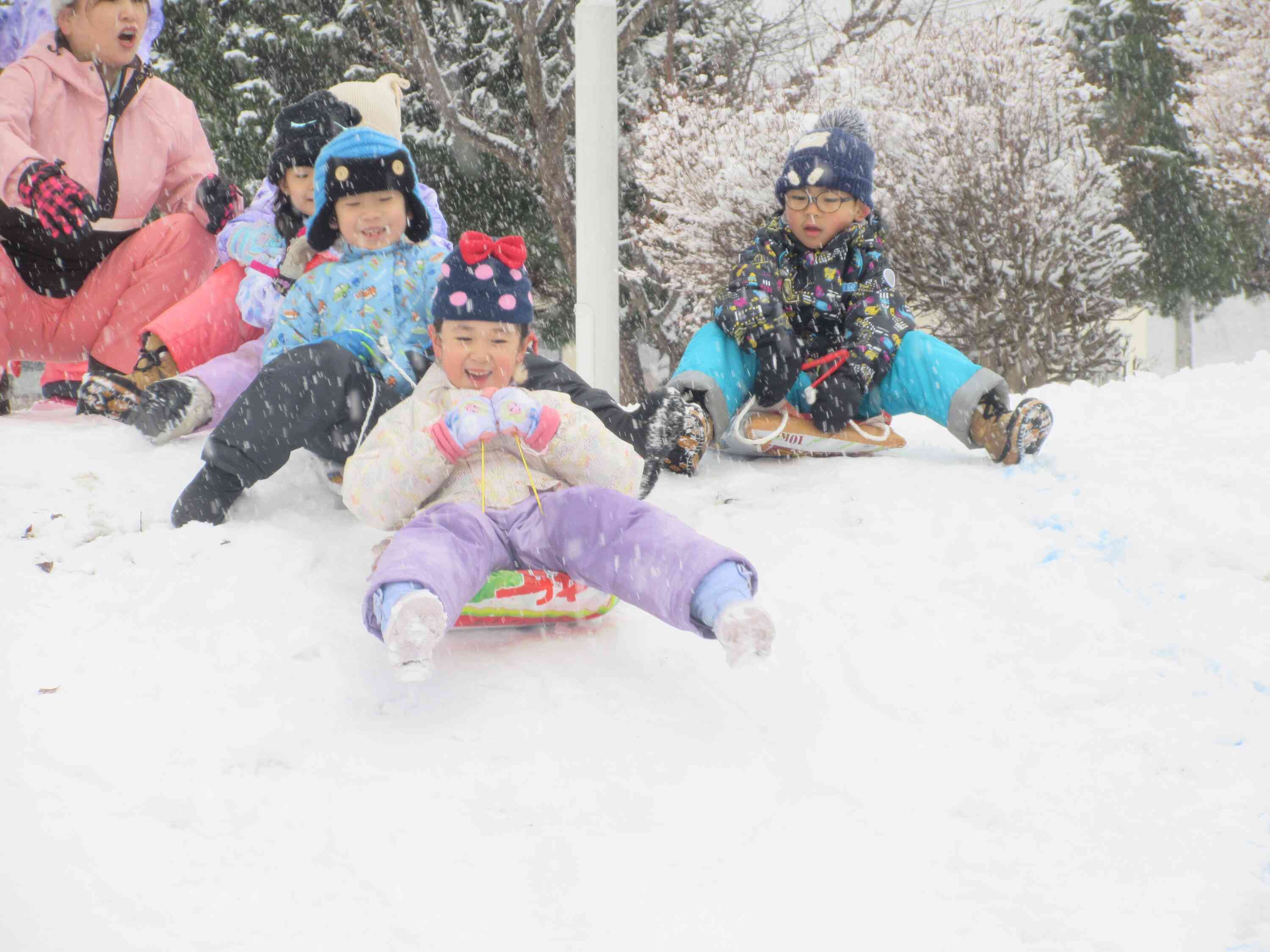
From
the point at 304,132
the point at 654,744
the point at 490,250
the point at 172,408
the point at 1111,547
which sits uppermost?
the point at 304,132

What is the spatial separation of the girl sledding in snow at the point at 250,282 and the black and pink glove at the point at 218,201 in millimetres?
151

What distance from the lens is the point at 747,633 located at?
6.81ft

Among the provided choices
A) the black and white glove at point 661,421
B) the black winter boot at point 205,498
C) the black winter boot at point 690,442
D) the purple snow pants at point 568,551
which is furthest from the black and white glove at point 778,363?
the black winter boot at point 205,498

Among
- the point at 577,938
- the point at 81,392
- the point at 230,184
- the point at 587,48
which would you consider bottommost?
the point at 577,938

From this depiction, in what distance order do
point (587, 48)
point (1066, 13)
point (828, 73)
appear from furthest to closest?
point (1066, 13)
point (828, 73)
point (587, 48)

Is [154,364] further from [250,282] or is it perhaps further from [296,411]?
[296,411]

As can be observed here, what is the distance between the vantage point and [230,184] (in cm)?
414

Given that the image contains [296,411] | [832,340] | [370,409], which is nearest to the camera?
[296,411]

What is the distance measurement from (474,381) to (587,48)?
3.14 metres

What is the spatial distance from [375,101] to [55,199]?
1.51 m

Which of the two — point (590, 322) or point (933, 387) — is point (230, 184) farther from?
point (933, 387)

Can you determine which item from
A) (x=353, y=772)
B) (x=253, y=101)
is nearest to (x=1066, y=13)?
(x=253, y=101)

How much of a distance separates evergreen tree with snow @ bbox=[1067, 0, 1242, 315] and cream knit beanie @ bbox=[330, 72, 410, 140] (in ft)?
35.8

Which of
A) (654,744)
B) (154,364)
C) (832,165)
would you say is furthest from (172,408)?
Result: (832,165)
